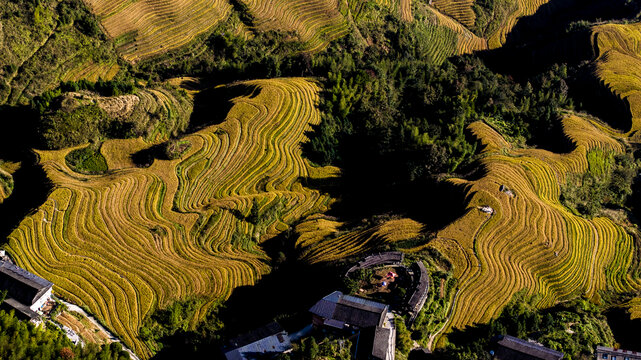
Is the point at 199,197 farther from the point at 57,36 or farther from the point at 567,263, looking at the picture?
the point at 567,263

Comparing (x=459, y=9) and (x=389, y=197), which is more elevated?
(x=459, y=9)

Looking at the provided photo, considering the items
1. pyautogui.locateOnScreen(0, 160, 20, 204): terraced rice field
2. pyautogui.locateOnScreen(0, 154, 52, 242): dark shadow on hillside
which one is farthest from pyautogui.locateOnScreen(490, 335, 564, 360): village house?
pyautogui.locateOnScreen(0, 160, 20, 204): terraced rice field

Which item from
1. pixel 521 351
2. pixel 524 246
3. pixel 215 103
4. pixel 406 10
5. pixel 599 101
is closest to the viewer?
pixel 521 351

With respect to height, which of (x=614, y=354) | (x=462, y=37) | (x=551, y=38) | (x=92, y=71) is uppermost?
(x=551, y=38)

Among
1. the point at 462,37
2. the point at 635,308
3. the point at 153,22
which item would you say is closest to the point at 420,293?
the point at 635,308

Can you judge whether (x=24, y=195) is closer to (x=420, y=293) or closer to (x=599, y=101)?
(x=420, y=293)

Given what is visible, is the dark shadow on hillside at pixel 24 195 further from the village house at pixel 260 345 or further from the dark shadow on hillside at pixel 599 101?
the dark shadow on hillside at pixel 599 101

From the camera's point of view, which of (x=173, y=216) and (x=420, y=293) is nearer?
(x=420, y=293)

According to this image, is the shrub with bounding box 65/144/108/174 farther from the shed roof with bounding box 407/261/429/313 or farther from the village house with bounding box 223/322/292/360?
the shed roof with bounding box 407/261/429/313
